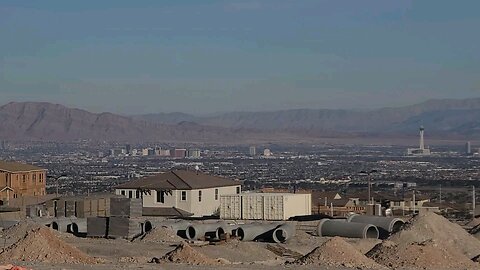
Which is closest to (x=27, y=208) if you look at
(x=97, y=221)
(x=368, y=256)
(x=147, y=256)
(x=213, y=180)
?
(x=213, y=180)

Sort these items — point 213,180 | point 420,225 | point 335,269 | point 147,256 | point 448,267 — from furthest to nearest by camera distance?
point 213,180 < point 420,225 < point 147,256 < point 448,267 < point 335,269

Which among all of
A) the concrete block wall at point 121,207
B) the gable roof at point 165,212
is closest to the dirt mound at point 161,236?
the concrete block wall at point 121,207

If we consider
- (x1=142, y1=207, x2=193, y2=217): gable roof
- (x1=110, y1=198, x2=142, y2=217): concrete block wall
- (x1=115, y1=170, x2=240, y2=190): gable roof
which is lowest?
(x1=142, y1=207, x2=193, y2=217): gable roof

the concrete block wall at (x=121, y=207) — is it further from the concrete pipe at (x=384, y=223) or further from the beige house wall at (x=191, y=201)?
the beige house wall at (x=191, y=201)

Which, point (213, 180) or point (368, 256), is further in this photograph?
point (213, 180)

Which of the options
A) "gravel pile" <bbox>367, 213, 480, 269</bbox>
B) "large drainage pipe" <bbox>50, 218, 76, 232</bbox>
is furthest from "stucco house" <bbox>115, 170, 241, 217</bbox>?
"gravel pile" <bbox>367, 213, 480, 269</bbox>

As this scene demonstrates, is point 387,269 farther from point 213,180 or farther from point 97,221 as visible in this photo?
point 213,180

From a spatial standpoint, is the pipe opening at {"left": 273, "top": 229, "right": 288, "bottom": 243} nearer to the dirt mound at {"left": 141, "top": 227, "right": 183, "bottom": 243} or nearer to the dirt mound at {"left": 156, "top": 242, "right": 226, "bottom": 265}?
the dirt mound at {"left": 141, "top": 227, "right": 183, "bottom": 243}
